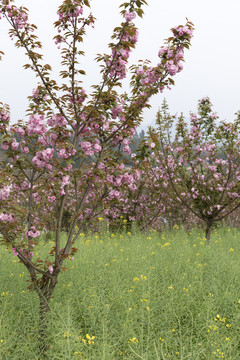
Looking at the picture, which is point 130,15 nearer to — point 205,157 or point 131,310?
point 131,310

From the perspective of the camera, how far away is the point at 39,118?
3.47 meters

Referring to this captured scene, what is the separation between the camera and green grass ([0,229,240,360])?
2928mm

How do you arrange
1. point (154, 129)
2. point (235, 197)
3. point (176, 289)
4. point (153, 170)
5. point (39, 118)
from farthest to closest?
point (153, 170) < point (154, 129) < point (235, 197) < point (176, 289) < point (39, 118)

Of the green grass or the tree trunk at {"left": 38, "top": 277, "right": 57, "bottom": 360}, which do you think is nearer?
the green grass

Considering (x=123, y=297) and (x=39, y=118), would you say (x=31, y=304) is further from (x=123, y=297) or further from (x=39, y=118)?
(x=39, y=118)

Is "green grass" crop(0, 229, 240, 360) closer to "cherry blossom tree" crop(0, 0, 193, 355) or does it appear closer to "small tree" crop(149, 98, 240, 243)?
"cherry blossom tree" crop(0, 0, 193, 355)

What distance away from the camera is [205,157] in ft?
27.1

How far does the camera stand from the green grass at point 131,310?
2928 mm

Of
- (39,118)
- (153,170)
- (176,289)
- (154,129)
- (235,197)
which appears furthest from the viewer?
(153,170)

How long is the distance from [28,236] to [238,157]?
590 centimetres

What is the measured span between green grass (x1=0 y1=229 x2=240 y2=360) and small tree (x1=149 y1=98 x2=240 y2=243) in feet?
7.29

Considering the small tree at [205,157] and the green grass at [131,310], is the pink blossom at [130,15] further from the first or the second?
the small tree at [205,157]

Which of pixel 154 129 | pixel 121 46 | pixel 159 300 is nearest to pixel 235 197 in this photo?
pixel 154 129

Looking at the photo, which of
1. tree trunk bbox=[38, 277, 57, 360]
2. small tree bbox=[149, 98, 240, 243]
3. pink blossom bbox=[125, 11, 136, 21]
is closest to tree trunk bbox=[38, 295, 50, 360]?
tree trunk bbox=[38, 277, 57, 360]
